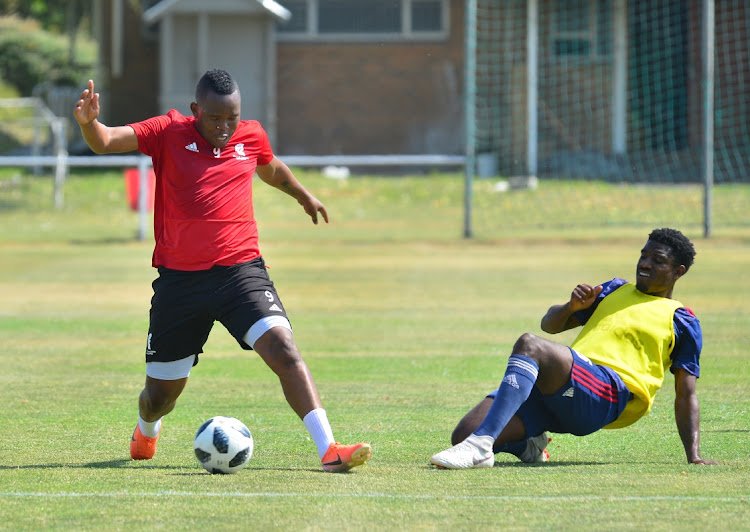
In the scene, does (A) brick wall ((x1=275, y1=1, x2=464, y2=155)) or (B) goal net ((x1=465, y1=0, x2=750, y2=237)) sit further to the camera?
(A) brick wall ((x1=275, y1=1, x2=464, y2=155))

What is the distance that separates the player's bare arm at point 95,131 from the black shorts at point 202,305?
701 millimetres

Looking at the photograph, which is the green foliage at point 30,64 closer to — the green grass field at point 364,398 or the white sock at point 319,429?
the green grass field at point 364,398

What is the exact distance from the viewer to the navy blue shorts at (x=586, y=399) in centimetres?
623

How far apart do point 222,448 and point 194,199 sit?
1337 millimetres

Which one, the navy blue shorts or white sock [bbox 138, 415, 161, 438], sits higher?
the navy blue shorts

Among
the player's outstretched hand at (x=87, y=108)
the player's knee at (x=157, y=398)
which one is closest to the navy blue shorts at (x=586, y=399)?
the player's knee at (x=157, y=398)

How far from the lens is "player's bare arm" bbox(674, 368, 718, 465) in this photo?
627cm

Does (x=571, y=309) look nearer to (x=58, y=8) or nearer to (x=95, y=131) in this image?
(x=95, y=131)

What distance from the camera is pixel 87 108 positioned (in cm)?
623

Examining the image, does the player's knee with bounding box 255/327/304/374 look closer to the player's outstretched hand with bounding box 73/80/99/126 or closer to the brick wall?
the player's outstretched hand with bounding box 73/80/99/126

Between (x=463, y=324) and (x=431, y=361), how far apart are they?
2.33 metres

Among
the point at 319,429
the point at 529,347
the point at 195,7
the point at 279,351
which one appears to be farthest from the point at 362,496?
the point at 195,7

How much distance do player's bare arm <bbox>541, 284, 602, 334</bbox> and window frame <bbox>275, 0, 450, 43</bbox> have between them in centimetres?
2660

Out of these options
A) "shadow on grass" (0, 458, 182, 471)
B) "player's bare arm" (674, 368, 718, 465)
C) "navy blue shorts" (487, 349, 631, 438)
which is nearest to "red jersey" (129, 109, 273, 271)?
"shadow on grass" (0, 458, 182, 471)
